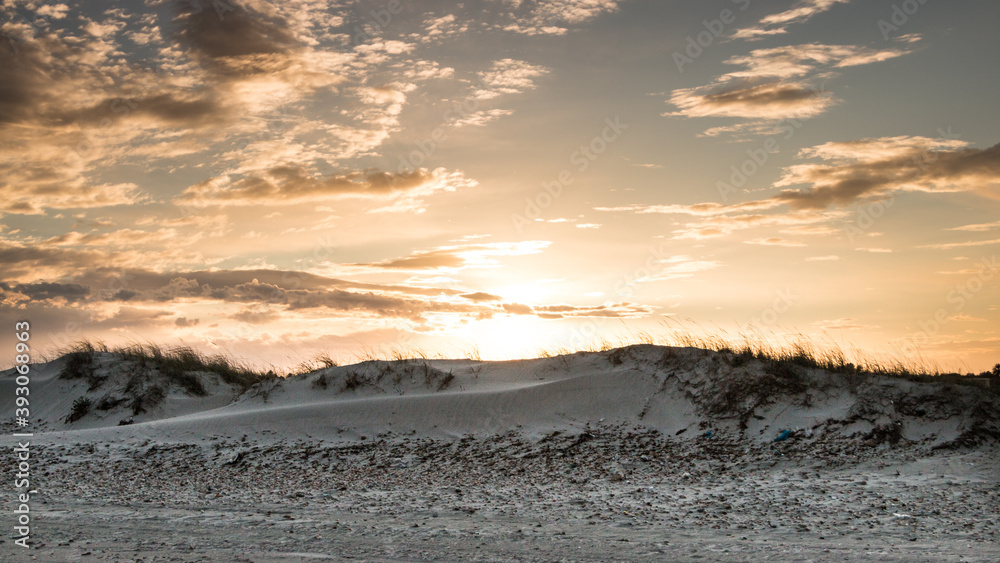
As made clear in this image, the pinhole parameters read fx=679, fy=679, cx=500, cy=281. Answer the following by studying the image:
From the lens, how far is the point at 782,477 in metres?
8.73

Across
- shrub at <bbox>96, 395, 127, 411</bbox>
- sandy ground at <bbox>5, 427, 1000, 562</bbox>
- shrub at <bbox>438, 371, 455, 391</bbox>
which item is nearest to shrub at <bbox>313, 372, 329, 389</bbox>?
shrub at <bbox>438, 371, 455, 391</bbox>

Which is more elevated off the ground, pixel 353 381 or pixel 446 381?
pixel 353 381

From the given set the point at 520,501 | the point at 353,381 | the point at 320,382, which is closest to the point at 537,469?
the point at 520,501

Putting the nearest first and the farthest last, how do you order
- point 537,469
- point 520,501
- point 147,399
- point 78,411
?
point 520,501 < point 537,469 < point 78,411 < point 147,399

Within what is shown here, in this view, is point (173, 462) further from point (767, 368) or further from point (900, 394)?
point (900, 394)


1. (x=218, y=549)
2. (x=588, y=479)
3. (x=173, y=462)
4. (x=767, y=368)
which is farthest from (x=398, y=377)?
(x=218, y=549)

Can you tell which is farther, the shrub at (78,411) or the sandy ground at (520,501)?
the shrub at (78,411)

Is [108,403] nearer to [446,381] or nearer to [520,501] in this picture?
[446,381]

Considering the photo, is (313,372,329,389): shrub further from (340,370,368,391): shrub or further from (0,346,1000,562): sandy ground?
(340,370,368,391): shrub

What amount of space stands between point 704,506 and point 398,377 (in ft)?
25.7

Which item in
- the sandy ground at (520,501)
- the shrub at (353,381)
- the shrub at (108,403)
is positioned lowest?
the sandy ground at (520,501)

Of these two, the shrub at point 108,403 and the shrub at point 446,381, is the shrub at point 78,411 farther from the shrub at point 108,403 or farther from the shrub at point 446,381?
the shrub at point 446,381

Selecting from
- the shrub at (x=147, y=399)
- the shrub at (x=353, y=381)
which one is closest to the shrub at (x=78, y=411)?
the shrub at (x=147, y=399)

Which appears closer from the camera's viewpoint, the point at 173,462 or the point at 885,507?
the point at 885,507
